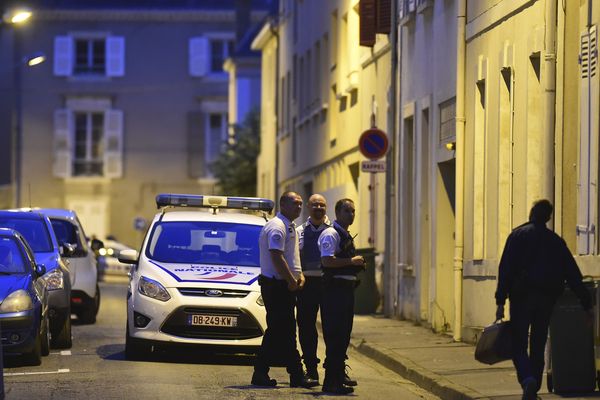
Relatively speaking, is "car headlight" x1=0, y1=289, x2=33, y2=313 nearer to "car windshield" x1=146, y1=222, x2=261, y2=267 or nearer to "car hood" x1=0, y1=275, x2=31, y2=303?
"car hood" x1=0, y1=275, x2=31, y2=303

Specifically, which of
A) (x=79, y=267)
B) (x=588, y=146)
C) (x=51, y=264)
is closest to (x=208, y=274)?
(x=51, y=264)

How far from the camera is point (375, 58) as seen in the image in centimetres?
2909

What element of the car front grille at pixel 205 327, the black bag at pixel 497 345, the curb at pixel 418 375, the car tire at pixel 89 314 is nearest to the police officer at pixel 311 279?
the curb at pixel 418 375

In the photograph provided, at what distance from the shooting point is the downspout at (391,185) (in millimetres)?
26312

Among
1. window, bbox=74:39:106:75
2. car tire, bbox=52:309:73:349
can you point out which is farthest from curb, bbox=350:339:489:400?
window, bbox=74:39:106:75

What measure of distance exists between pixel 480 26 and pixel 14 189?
46.3 metres

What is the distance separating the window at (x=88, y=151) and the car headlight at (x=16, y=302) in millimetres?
47685

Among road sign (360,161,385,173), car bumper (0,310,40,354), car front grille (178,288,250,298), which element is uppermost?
road sign (360,161,385,173)

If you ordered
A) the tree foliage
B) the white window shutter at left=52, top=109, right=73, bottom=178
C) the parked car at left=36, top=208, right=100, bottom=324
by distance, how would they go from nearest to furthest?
1. the parked car at left=36, top=208, right=100, bottom=324
2. the tree foliage
3. the white window shutter at left=52, top=109, right=73, bottom=178

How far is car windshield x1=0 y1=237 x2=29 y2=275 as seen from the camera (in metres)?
17.1

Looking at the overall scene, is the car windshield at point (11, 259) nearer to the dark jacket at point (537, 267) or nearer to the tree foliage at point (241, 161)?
the dark jacket at point (537, 267)

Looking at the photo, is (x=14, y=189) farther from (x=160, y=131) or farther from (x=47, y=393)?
(x=47, y=393)

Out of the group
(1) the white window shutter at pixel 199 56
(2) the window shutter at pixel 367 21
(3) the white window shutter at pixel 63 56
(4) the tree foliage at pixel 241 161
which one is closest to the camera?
(2) the window shutter at pixel 367 21

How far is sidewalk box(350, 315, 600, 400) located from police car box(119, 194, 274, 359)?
178 cm
